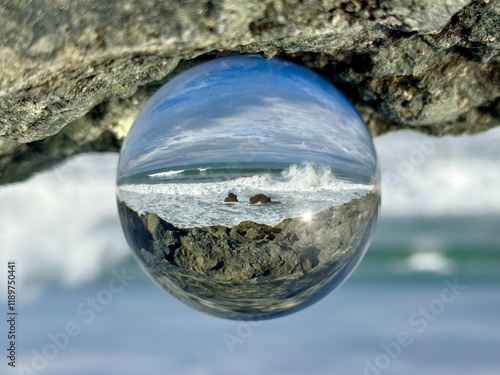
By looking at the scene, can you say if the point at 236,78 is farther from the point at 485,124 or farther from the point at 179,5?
the point at 485,124

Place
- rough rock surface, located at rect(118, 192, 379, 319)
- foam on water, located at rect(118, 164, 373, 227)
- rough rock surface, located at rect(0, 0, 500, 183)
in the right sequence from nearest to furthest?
1. rough rock surface, located at rect(0, 0, 500, 183)
2. foam on water, located at rect(118, 164, 373, 227)
3. rough rock surface, located at rect(118, 192, 379, 319)

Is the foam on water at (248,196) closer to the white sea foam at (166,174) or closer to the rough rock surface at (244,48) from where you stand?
the white sea foam at (166,174)

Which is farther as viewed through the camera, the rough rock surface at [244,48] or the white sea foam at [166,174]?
the white sea foam at [166,174]

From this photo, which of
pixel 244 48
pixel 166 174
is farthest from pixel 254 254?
pixel 244 48

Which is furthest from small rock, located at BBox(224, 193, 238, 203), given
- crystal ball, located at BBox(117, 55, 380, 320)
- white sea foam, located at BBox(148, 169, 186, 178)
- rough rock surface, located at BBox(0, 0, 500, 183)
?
rough rock surface, located at BBox(0, 0, 500, 183)

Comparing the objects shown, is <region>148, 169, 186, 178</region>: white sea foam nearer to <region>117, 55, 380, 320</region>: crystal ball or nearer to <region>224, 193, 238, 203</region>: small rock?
<region>117, 55, 380, 320</region>: crystal ball

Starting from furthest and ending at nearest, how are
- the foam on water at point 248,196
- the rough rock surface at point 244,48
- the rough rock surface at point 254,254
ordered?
1. the rough rock surface at point 254,254
2. the foam on water at point 248,196
3. the rough rock surface at point 244,48

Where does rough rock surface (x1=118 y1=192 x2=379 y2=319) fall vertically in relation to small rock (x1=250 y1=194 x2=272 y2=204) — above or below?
below

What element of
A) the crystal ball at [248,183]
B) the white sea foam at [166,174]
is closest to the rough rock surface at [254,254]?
the crystal ball at [248,183]
